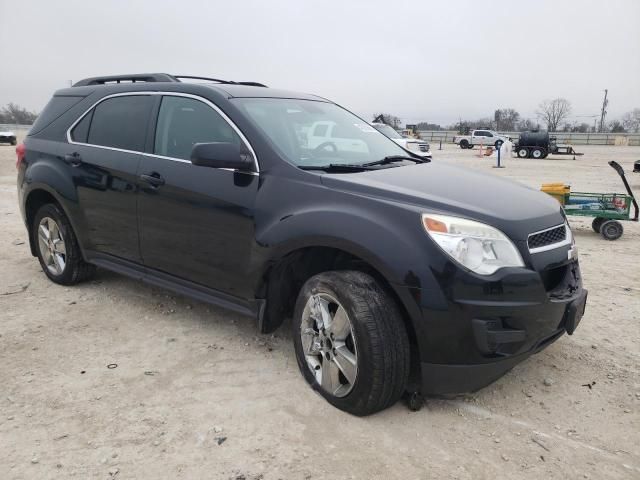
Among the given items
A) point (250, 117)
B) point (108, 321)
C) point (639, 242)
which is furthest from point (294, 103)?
point (639, 242)

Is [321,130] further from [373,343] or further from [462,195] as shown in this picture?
[373,343]

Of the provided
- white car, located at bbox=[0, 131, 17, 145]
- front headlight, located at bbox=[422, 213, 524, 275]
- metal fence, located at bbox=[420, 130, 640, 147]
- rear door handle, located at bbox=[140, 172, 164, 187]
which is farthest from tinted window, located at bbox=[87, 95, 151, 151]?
metal fence, located at bbox=[420, 130, 640, 147]

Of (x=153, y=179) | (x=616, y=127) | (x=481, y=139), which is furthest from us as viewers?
(x=616, y=127)

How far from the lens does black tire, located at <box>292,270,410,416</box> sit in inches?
102

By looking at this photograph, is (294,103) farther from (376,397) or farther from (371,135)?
(376,397)

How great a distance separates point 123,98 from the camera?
4.10m

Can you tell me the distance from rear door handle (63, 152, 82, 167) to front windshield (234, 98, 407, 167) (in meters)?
1.65

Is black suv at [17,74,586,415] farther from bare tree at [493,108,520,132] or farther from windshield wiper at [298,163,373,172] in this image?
bare tree at [493,108,520,132]

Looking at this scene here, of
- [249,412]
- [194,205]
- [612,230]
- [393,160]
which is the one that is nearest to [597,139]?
[612,230]

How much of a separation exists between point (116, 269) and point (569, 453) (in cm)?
337

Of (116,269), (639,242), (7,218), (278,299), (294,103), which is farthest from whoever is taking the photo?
(7,218)

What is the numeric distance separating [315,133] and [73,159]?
6.89 ft

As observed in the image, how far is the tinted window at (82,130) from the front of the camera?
14.1ft

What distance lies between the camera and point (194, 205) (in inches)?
134
